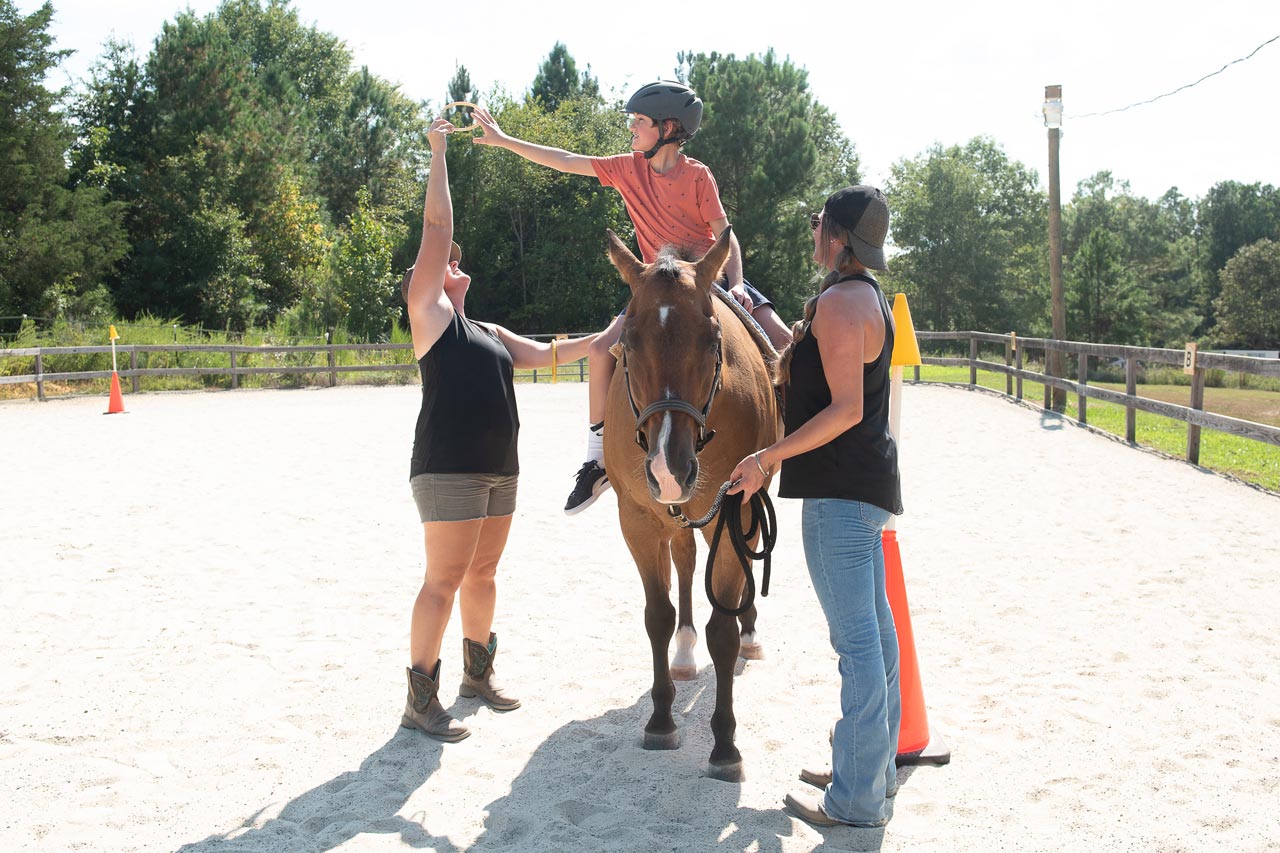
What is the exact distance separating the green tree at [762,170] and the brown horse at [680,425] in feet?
109

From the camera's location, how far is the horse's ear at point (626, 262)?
11.1 ft

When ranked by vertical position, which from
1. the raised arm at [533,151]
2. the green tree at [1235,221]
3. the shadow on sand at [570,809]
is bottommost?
the shadow on sand at [570,809]

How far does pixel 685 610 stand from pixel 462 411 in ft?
5.58

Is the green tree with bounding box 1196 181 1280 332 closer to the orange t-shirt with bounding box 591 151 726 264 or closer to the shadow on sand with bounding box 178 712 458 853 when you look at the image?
the orange t-shirt with bounding box 591 151 726 264

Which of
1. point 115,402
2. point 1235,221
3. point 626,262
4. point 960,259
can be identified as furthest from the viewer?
point 1235,221

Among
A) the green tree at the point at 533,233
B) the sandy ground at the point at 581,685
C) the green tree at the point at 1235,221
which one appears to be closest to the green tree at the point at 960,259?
the green tree at the point at 1235,221

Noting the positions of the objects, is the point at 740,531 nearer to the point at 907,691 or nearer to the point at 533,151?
the point at 907,691

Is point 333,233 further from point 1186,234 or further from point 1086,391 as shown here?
point 1186,234

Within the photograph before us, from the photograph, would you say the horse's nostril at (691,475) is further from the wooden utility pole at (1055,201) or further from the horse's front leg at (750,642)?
the wooden utility pole at (1055,201)

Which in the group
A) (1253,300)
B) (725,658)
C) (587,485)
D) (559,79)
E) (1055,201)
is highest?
(559,79)

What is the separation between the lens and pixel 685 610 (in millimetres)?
4910

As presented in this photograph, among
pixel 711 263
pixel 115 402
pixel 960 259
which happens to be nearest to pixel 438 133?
pixel 711 263

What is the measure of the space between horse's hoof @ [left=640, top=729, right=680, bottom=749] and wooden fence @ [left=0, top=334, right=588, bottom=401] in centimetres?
1474

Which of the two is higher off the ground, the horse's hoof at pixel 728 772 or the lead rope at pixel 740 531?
the lead rope at pixel 740 531
